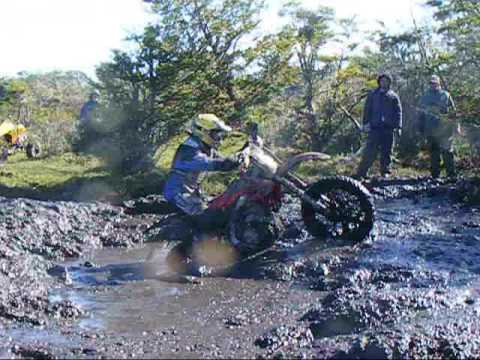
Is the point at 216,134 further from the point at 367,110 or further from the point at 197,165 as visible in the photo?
the point at 367,110

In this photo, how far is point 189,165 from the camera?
26.3 feet

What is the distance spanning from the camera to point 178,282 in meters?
7.23

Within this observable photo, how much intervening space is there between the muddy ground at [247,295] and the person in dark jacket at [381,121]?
276 cm

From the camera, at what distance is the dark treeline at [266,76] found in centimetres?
1453

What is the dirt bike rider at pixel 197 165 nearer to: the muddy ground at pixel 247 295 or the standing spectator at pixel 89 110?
the muddy ground at pixel 247 295

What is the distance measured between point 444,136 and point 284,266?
6.62m

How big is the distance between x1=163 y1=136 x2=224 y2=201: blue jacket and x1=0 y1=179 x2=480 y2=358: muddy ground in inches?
34.3

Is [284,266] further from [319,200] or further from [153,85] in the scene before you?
[153,85]

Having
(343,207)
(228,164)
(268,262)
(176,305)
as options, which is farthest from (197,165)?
(176,305)

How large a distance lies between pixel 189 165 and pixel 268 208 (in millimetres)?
982

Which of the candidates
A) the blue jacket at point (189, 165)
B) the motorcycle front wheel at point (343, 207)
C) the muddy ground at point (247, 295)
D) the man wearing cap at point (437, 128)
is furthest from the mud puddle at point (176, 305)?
the man wearing cap at point (437, 128)

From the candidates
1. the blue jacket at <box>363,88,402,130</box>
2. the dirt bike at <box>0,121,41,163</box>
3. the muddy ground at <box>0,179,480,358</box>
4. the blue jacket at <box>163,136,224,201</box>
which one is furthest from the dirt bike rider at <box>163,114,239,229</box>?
the dirt bike at <box>0,121,41,163</box>

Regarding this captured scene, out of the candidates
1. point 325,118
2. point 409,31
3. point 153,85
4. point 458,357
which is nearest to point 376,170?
point 325,118

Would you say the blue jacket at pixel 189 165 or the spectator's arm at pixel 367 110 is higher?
the spectator's arm at pixel 367 110
